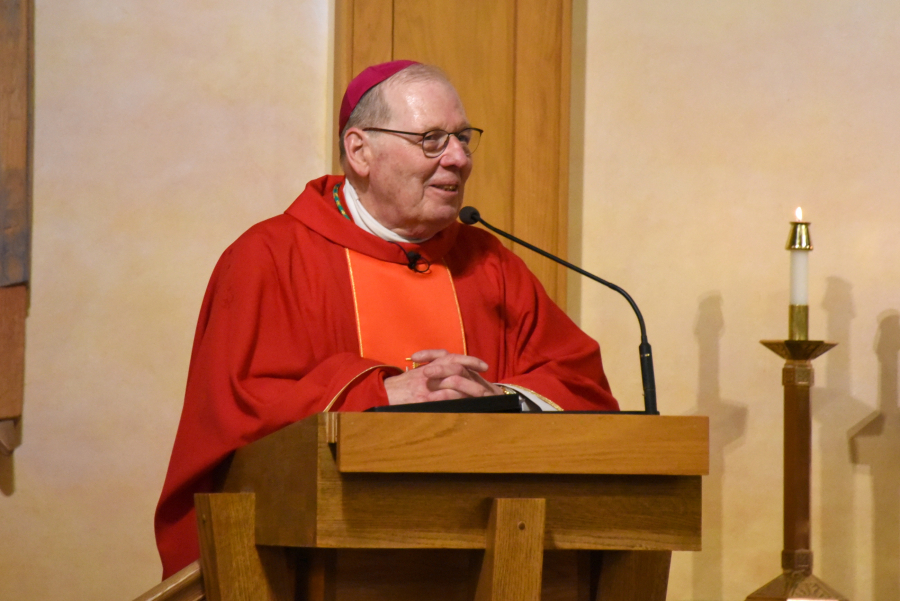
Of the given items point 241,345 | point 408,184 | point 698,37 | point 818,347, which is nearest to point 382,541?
point 241,345

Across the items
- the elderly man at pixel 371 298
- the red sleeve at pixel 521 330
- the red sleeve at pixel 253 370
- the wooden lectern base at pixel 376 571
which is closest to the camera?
the wooden lectern base at pixel 376 571

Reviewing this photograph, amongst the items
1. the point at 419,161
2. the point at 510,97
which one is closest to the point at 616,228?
the point at 510,97

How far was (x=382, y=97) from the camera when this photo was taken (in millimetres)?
3043

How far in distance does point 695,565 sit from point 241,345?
2.17 metres

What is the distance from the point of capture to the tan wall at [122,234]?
3775 mm

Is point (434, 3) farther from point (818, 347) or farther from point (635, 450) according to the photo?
point (635, 450)

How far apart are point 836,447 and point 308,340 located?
222 centimetres

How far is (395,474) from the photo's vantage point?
179cm

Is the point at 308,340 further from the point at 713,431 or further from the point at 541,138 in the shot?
the point at 713,431

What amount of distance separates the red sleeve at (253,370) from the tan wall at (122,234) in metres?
1.08

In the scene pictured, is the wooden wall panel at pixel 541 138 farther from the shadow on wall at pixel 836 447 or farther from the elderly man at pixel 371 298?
the shadow on wall at pixel 836 447

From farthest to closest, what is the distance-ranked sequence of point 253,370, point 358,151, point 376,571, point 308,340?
point 358,151, point 308,340, point 253,370, point 376,571

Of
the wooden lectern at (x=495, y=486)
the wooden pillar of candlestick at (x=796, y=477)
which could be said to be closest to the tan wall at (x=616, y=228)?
the wooden pillar of candlestick at (x=796, y=477)

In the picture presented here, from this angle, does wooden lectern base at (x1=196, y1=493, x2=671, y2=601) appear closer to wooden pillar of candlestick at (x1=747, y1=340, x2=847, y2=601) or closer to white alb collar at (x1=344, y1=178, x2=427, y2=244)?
white alb collar at (x1=344, y1=178, x2=427, y2=244)
